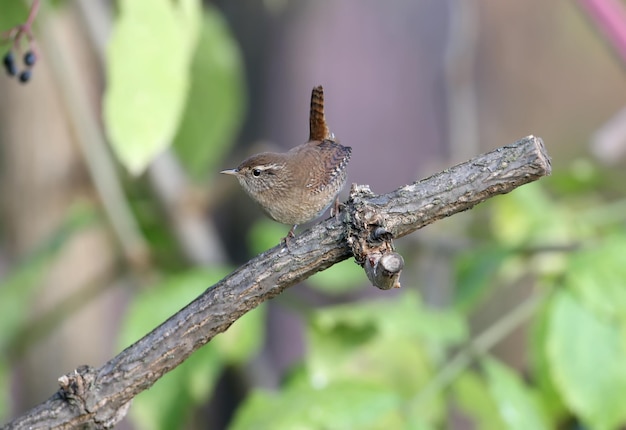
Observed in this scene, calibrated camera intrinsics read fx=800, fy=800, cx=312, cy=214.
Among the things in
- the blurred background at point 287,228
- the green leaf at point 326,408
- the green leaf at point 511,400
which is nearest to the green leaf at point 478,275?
the blurred background at point 287,228

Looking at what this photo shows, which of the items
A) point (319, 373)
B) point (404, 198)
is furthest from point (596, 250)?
point (404, 198)

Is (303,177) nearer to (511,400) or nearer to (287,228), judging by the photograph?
(511,400)

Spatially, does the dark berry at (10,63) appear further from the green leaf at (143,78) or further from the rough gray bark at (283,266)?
the rough gray bark at (283,266)

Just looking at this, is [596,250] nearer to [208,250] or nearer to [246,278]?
[246,278]

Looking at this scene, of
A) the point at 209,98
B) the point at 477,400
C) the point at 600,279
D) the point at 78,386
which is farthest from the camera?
the point at 209,98

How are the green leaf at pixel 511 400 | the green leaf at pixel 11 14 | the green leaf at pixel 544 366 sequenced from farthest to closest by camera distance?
1. the green leaf at pixel 544 366
2. the green leaf at pixel 511 400
3. the green leaf at pixel 11 14

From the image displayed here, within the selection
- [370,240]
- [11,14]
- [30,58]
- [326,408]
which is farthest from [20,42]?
[326,408]
